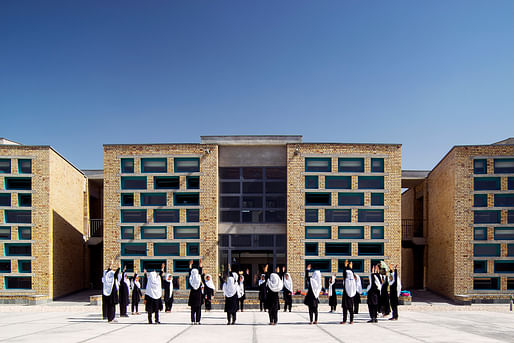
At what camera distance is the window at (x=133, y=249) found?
29.5m

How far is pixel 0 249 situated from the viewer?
94.7ft

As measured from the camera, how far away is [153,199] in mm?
30016

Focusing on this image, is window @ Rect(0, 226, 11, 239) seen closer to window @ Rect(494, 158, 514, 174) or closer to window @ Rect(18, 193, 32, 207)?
window @ Rect(18, 193, 32, 207)

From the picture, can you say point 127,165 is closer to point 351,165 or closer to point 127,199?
point 127,199

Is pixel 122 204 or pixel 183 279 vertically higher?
pixel 122 204

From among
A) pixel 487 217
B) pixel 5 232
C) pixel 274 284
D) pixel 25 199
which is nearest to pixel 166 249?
pixel 25 199

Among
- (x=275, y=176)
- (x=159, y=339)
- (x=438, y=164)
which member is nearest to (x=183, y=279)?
(x=275, y=176)

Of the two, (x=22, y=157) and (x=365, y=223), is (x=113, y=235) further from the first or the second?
(x=365, y=223)

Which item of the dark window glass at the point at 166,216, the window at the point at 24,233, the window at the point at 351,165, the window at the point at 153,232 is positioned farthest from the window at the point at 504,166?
the window at the point at 24,233

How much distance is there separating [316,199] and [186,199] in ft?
28.7

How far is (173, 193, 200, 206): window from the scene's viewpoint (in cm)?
2972

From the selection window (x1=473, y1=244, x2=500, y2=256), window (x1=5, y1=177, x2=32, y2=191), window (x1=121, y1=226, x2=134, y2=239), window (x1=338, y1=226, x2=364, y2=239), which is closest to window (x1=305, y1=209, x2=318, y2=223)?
window (x1=338, y1=226, x2=364, y2=239)

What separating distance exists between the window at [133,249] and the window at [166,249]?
79 centimetres

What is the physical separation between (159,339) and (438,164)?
1040 inches
